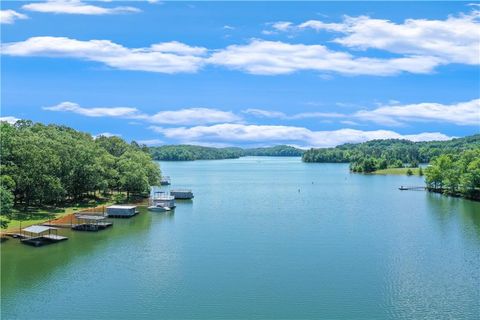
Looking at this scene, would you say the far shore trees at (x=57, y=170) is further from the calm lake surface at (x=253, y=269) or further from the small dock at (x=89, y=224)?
the calm lake surface at (x=253, y=269)

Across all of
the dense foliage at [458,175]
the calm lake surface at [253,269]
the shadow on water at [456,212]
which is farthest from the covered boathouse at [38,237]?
the dense foliage at [458,175]

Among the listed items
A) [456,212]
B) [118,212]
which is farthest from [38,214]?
[456,212]

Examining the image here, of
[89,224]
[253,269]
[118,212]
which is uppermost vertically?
[118,212]

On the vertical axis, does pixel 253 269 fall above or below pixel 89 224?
below

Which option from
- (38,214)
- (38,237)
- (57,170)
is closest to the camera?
(38,237)

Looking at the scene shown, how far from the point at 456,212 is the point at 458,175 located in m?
27.6

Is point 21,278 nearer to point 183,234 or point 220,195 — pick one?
point 183,234

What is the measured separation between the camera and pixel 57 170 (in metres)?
75.6

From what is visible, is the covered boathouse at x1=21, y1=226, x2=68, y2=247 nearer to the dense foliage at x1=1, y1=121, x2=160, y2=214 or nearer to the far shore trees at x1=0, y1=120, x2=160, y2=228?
the far shore trees at x1=0, y1=120, x2=160, y2=228

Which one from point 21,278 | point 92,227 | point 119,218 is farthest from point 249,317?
point 119,218

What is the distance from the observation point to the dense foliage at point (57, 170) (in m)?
67.8

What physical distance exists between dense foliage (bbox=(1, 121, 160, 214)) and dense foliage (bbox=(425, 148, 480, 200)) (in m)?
64.6

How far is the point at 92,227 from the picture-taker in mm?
65562

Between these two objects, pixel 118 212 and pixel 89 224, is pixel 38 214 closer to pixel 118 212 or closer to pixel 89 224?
pixel 89 224
